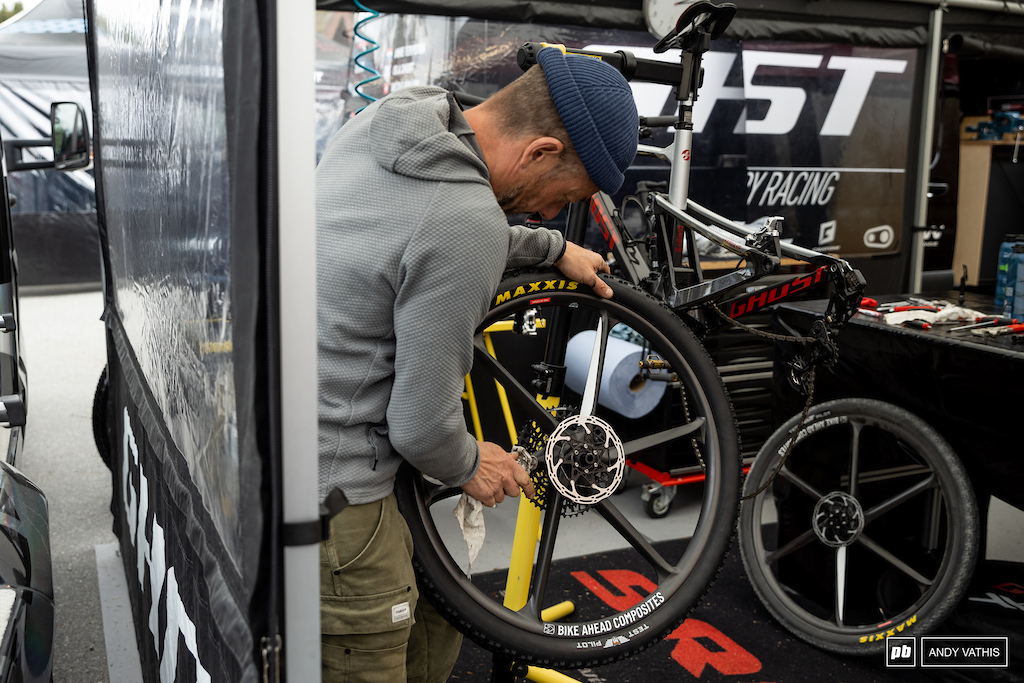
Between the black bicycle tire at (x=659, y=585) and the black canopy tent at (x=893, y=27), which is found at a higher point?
the black canopy tent at (x=893, y=27)

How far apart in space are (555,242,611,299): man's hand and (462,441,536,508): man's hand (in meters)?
0.44

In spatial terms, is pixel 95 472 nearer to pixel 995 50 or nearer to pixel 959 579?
pixel 959 579

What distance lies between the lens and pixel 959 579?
7.78ft

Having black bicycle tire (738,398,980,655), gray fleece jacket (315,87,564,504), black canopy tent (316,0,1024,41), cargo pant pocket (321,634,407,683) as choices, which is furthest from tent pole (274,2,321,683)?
black canopy tent (316,0,1024,41)

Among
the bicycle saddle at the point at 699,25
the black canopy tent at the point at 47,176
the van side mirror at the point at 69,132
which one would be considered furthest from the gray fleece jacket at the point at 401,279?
the black canopy tent at the point at 47,176

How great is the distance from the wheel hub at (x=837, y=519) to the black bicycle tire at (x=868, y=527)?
0.67 ft

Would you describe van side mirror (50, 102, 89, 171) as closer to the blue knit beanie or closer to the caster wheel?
the blue knit beanie

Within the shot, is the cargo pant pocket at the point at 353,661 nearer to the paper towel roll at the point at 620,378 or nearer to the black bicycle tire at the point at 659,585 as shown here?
the black bicycle tire at the point at 659,585

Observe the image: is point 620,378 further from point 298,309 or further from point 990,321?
point 298,309

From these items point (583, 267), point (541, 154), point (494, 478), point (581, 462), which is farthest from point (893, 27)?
point (494, 478)

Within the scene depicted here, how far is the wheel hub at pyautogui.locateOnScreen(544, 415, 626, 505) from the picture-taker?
5.94 ft

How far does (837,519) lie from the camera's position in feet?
8.68

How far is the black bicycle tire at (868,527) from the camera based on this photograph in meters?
2.38

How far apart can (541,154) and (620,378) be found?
1.83 metres
